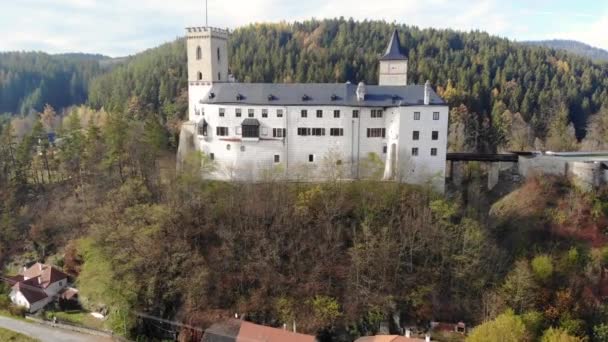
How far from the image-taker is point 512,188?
3941 cm

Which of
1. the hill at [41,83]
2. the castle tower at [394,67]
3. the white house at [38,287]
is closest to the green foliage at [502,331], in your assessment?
the castle tower at [394,67]

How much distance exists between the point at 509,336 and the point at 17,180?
155ft

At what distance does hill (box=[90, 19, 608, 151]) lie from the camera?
75.2 meters

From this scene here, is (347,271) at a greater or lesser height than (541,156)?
lesser

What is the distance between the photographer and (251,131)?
39.2 meters

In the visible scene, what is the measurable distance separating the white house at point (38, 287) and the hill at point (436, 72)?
1249 inches

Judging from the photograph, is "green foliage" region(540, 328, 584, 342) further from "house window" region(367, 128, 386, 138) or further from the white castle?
"house window" region(367, 128, 386, 138)

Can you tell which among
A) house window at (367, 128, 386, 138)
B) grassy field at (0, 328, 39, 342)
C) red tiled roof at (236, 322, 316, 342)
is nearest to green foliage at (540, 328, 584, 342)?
red tiled roof at (236, 322, 316, 342)

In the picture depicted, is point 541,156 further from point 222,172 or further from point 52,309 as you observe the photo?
point 52,309

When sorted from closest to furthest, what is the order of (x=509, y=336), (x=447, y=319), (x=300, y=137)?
(x=509, y=336) < (x=447, y=319) < (x=300, y=137)

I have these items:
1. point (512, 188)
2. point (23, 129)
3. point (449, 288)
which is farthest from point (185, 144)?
point (23, 129)

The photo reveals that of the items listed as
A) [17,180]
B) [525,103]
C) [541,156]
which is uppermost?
[525,103]

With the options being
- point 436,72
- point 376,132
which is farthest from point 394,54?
point 436,72

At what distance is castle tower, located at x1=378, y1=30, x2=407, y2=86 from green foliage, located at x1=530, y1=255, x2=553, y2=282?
65.1 feet
